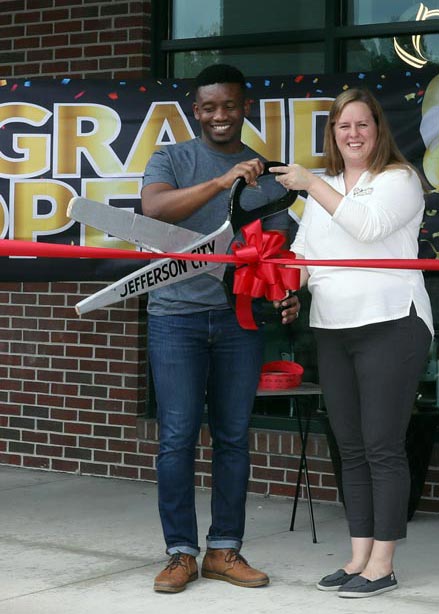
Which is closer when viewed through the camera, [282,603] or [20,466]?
[282,603]

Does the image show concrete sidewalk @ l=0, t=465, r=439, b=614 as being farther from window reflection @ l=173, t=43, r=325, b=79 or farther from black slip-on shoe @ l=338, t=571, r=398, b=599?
window reflection @ l=173, t=43, r=325, b=79

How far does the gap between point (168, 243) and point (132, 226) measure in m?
0.21

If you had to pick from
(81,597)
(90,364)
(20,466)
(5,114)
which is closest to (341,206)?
(81,597)

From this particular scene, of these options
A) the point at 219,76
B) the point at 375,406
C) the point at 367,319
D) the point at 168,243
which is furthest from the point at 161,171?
the point at 375,406

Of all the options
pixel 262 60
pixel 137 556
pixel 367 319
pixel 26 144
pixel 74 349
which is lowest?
pixel 137 556

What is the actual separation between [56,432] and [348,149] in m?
3.71

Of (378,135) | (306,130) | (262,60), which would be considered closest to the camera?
(378,135)

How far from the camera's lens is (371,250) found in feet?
16.4

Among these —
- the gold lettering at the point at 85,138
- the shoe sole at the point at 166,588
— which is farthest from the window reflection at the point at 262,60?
the shoe sole at the point at 166,588

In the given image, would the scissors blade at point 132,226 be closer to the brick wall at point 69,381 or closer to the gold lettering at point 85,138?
the gold lettering at point 85,138

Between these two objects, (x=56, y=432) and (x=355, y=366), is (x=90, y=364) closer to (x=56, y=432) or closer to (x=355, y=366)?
(x=56, y=432)

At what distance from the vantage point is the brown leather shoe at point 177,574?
513 cm

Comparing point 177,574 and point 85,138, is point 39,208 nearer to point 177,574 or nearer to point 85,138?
point 85,138

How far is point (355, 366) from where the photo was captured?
5059 millimetres
